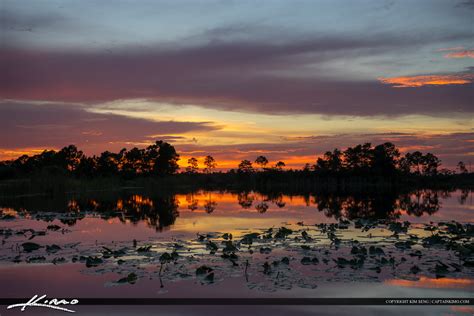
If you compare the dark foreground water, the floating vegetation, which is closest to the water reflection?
the dark foreground water

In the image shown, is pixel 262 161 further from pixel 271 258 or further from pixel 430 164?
pixel 271 258

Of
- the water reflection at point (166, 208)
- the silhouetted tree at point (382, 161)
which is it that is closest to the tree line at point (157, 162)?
the silhouetted tree at point (382, 161)

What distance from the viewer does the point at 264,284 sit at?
7.90 m

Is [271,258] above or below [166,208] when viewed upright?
above

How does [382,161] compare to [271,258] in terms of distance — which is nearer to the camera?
[271,258]

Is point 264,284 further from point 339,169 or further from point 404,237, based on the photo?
point 339,169
